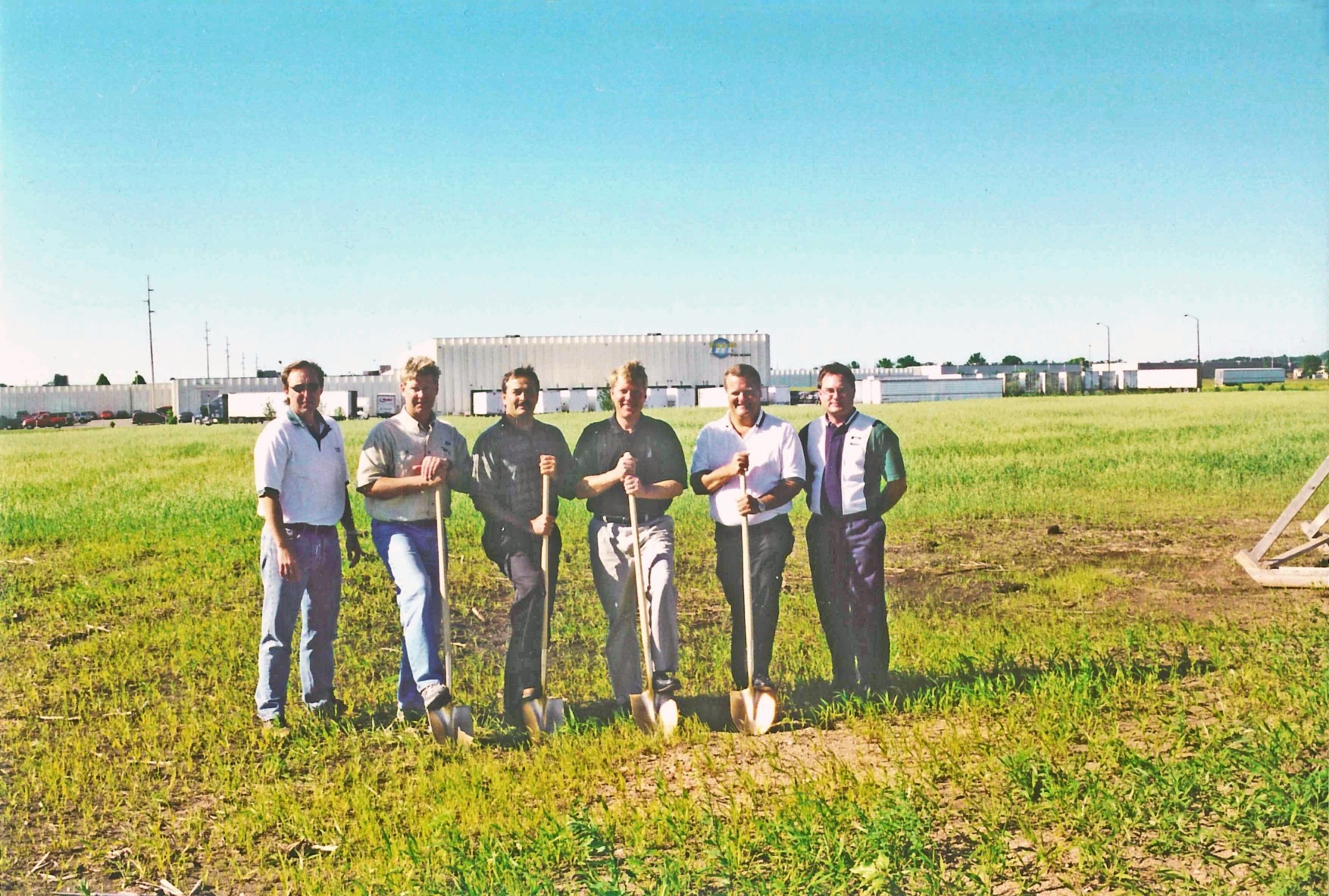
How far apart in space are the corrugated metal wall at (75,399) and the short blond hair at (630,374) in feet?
119

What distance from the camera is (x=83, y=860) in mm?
4961

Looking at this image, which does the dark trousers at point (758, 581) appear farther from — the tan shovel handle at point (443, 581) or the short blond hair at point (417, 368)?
the short blond hair at point (417, 368)

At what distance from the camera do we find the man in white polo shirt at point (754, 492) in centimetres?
641

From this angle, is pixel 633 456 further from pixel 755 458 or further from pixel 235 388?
pixel 235 388

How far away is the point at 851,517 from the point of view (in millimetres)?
6617

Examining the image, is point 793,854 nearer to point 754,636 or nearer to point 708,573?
point 754,636

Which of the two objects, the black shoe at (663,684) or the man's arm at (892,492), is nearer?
the black shoe at (663,684)

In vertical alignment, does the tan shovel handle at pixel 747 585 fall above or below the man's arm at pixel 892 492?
below

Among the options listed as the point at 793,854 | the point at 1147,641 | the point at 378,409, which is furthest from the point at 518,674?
the point at 1147,641

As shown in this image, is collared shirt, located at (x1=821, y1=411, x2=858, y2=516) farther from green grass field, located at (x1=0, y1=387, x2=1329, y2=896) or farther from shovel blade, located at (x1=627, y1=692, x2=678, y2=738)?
shovel blade, located at (x1=627, y1=692, x2=678, y2=738)

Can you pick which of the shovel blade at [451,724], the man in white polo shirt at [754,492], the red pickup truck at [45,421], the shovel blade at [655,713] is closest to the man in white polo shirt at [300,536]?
the shovel blade at [451,724]

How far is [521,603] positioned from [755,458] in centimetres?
168

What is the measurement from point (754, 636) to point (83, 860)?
3698 mm

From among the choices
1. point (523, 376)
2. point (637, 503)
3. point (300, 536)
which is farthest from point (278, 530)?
point (637, 503)
